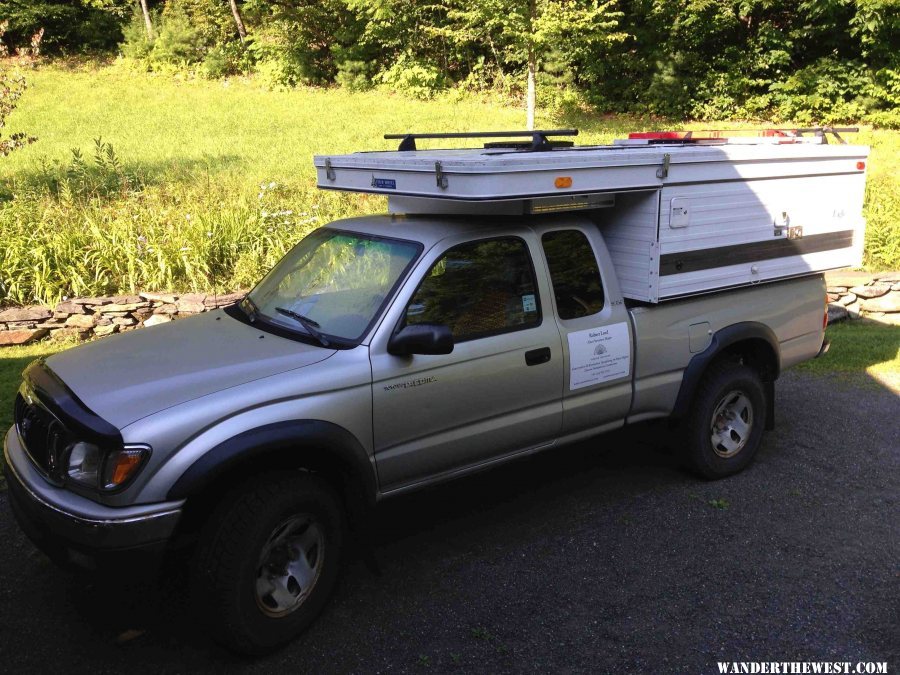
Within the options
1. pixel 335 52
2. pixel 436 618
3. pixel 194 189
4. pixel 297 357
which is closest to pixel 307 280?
pixel 297 357

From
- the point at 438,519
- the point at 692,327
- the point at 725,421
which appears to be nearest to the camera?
the point at 438,519

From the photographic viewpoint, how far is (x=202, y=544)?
3299 mm

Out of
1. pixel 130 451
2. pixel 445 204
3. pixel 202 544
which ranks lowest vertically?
pixel 202 544

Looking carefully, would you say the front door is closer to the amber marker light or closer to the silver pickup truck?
the silver pickup truck

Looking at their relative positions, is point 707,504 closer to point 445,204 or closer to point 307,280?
point 445,204

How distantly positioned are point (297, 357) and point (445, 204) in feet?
4.46

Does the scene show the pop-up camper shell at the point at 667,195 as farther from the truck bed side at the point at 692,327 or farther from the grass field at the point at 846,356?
the grass field at the point at 846,356

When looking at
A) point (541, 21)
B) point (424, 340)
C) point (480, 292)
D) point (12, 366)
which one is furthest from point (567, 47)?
point (424, 340)

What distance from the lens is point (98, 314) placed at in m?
8.12

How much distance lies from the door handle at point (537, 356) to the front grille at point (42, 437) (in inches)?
90.4

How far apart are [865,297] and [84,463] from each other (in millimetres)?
8869

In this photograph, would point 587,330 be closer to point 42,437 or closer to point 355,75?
point 42,437

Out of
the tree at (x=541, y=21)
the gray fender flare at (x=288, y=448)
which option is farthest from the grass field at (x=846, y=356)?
the tree at (x=541, y=21)

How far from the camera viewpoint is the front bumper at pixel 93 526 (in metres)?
3.10
